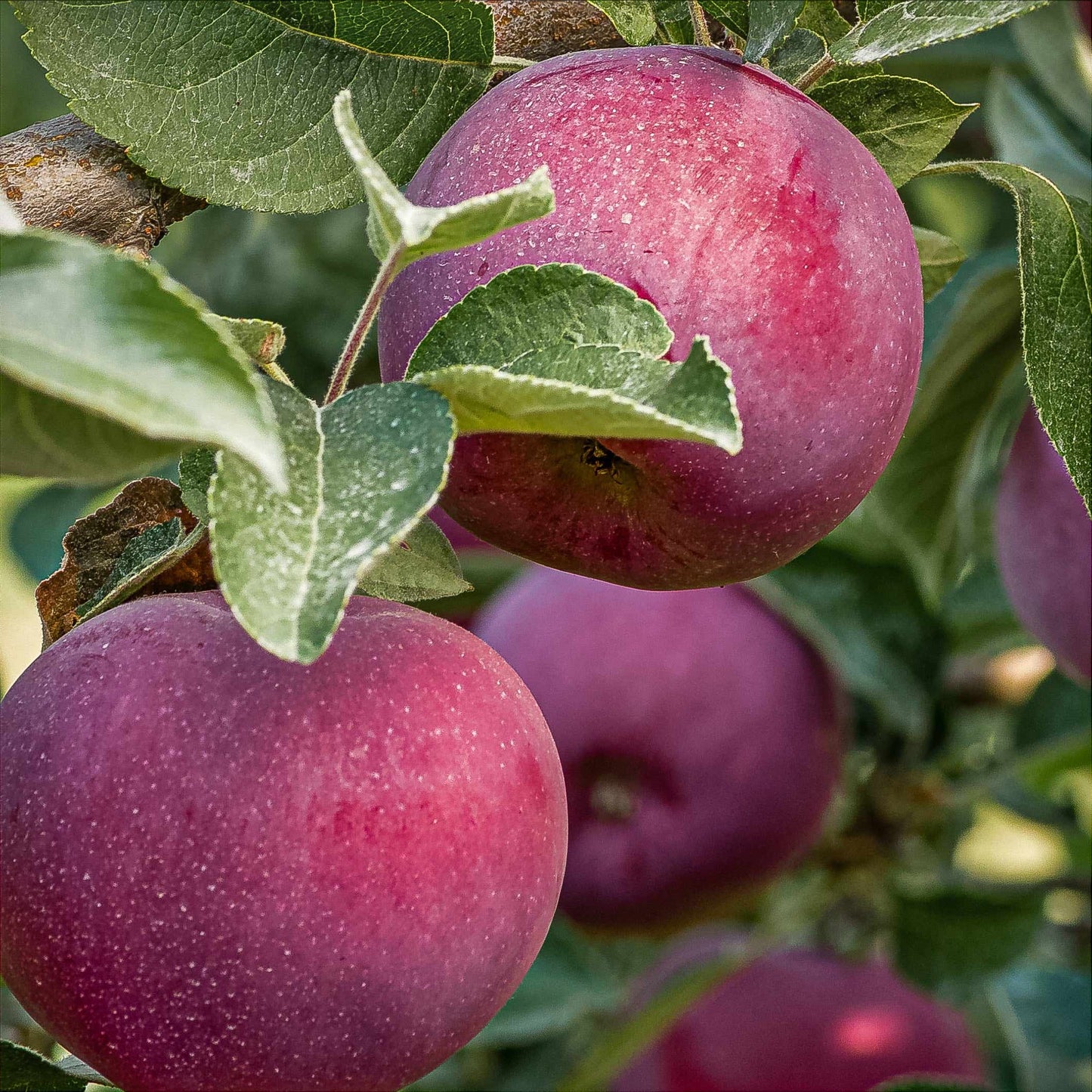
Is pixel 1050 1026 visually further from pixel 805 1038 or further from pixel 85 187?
pixel 85 187

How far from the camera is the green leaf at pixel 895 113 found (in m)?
0.60

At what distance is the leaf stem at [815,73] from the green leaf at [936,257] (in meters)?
0.16

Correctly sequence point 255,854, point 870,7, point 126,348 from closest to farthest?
point 126,348
point 255,854
point 870,7

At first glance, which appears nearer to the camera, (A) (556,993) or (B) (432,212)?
(B) (432,212)

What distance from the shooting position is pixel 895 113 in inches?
23.9

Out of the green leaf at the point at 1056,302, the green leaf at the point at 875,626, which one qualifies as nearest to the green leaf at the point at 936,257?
the green leaf at the point at 1056,302

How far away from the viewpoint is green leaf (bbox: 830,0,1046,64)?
531mm

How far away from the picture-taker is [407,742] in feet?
1.60

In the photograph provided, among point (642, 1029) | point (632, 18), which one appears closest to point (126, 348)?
point (632, 18)

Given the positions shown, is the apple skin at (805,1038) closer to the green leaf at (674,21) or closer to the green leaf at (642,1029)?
the green leaf at (642,1029)

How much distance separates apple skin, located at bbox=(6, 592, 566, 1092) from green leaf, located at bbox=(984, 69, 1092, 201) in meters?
0.67

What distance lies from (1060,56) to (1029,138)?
15 centimetres

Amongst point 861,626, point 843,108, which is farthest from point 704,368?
point 861,626

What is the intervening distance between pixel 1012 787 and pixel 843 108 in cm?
Result: 114
